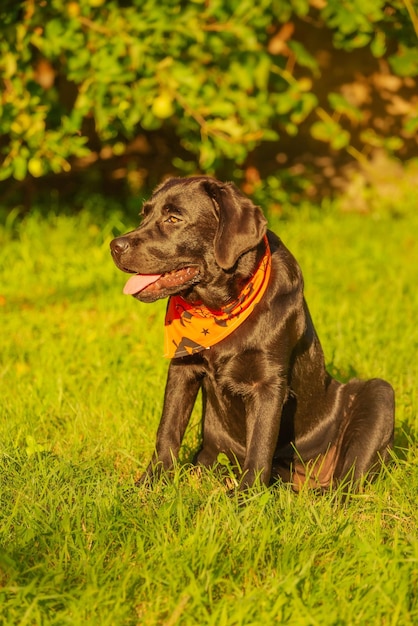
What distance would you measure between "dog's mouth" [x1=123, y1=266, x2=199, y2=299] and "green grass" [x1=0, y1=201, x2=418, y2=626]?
686 mm

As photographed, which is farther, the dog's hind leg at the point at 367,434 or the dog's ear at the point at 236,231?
the dog's hind leg at the point at 367,434

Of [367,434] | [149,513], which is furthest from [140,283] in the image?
[367,434]

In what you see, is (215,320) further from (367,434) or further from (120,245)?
(367,434)

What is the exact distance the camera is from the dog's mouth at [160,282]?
3.56m

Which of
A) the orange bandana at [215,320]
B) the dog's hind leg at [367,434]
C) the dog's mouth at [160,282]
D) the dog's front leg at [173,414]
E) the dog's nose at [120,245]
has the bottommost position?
the dog's hind leg at [367,434]

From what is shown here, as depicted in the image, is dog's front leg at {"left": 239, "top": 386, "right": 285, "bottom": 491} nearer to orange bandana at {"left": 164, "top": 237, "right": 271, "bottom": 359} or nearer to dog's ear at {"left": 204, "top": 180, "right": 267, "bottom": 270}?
orange bandana at {"left": 164, "top": 237, "right": 271, "bottom": 359}

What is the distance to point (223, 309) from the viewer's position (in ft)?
11.8

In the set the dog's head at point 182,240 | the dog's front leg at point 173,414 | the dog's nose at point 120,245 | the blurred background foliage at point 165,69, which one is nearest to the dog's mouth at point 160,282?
the dog's head at point 182,240

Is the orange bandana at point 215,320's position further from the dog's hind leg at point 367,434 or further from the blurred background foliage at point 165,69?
the blurred background foliage at point 165,69

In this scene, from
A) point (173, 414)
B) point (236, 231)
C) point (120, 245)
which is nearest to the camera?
point (236, 231)

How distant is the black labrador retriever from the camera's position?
353 cm

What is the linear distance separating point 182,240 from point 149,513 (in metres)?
1.02

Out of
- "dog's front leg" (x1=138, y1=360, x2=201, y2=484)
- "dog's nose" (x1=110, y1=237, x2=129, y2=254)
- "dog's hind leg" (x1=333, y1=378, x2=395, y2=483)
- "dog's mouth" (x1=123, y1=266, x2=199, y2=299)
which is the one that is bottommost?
"dog's hind leg" (x1=333, y1=378, x2=395, y2=483)

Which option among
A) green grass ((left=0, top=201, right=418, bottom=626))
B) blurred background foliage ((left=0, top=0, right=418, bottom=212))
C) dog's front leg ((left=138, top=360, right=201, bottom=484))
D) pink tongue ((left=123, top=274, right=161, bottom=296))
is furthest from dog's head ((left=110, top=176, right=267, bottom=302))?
blurred background foliage ((left=0, top=0, right=418, bottom=212))
